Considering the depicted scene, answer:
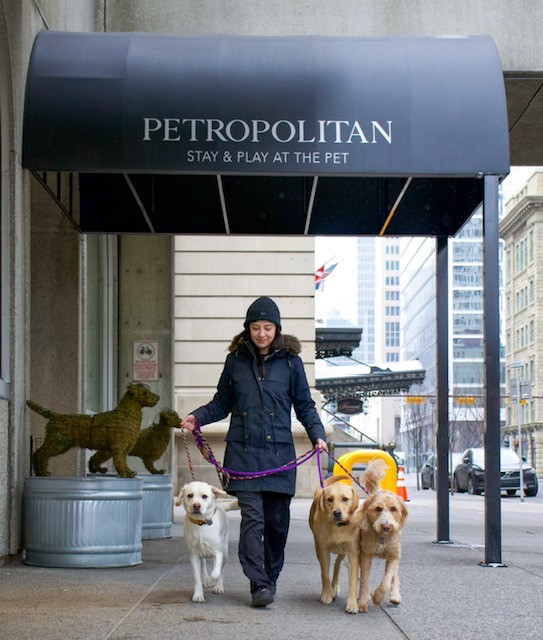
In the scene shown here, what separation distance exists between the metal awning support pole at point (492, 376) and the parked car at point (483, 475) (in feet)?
96.3

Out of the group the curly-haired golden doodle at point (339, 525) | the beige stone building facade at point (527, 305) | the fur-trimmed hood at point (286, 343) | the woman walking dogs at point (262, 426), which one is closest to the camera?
the curly-haired golden doodle at point (339, 525)

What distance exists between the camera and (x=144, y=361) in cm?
1773

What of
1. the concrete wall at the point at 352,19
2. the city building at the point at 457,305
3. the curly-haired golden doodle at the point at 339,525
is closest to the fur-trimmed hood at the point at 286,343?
the curly-haired golden doodle at the point at 339,525

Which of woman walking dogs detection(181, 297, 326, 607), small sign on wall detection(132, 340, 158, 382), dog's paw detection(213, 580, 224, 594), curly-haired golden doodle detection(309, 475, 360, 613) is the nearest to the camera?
curly-haired golden doodle detection(309, 475, 360, 613)

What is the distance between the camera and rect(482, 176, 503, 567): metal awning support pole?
35.1ft

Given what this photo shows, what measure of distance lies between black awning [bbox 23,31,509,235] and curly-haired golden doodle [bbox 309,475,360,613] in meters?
3.95

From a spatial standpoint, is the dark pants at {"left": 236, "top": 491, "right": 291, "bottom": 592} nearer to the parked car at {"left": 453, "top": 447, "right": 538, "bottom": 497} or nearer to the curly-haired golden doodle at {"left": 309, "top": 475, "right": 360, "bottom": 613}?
the curly-haired golden doodle at {"left": 309, "top": 475, "right": 360, "bottom": 613}

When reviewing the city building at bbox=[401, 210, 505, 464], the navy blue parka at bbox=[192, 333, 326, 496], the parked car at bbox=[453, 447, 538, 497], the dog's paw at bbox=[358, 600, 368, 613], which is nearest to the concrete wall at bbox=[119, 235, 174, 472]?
the navy blue parka at bbox=[192, 333, 326, 496]

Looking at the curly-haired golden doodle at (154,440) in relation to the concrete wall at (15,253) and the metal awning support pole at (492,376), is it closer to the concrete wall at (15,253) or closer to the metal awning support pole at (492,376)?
the concrete wall at (15,253)

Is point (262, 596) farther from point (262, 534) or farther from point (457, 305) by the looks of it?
point (457, 305)

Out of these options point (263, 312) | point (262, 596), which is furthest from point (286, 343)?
point (262, 596)

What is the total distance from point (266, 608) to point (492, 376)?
390 cm

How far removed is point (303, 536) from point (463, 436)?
83235 mm

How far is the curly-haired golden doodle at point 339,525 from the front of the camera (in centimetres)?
758
